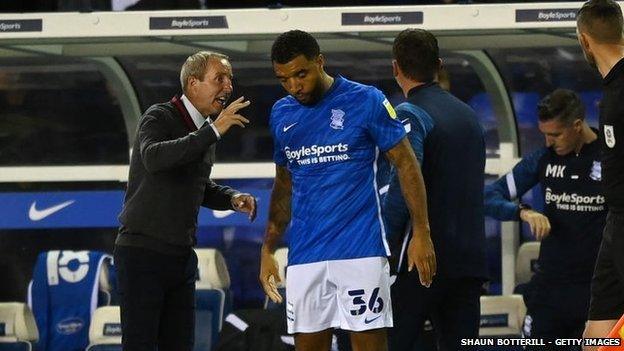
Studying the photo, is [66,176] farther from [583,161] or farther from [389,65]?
[583,161]

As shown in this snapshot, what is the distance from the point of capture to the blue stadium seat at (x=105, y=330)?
9.14m

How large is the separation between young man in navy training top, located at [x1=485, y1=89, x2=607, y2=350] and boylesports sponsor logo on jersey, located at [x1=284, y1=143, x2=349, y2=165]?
190 cm

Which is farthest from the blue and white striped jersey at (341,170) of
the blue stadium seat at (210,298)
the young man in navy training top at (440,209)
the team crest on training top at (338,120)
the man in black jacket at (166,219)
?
the blue stadium seat at (210,298)

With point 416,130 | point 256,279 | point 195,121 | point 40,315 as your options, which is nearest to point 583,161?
point 416,130

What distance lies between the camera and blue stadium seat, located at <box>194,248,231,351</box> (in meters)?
9.20

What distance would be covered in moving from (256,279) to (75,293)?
4.30 ft

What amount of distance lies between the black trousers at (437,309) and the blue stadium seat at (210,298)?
2843mm

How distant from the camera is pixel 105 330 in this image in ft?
30.1

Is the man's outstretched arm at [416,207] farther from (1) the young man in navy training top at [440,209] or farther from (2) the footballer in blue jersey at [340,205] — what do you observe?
(1) the young man in navy training top at [440,209]

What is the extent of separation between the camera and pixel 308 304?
588 centimetres

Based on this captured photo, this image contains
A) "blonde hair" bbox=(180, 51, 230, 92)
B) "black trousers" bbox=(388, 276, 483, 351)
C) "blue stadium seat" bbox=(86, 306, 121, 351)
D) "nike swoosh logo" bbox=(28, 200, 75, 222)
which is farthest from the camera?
"nike swoosh logo" bbox=(28, 200, 75, 222)

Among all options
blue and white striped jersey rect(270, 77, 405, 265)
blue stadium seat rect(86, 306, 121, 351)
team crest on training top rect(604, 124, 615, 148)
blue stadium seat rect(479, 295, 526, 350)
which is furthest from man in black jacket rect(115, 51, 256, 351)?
blue stadium seat rect(479, 295, 526, 350)

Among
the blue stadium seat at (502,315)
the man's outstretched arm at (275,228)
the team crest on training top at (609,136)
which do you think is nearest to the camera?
the team crest on training top at (609,136)

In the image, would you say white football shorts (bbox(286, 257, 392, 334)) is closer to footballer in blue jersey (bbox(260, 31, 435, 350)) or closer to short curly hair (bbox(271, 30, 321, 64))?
footballer in blue jersey (bbox(260, 31, 435, 350))
